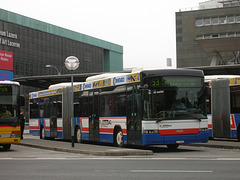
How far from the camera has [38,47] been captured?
9819cm

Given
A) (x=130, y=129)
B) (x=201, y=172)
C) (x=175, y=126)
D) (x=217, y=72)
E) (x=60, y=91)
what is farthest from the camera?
(x=217, y=72)

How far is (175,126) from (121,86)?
3.26 metres

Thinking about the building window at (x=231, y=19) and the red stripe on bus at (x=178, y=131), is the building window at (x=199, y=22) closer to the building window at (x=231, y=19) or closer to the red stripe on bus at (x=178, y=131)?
the building window at (x=231, y=19)

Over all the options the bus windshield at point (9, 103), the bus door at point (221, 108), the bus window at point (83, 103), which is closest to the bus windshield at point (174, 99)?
the bus door at point (221, 108)

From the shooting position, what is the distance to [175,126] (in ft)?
53.9

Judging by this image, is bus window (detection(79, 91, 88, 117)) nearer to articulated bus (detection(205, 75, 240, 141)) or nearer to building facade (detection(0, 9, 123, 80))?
articulated bus (detection(205, 75, 240, 141))

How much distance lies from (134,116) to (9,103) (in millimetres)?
5119

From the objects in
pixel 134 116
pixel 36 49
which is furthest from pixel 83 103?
pixel 36 49

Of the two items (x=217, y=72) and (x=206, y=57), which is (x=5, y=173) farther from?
(x=206, y=57)

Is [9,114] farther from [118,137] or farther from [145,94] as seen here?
[145,94]

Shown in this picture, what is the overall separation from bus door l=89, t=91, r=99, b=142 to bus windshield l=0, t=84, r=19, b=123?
3514 millimetres

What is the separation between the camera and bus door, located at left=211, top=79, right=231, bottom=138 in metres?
21.9

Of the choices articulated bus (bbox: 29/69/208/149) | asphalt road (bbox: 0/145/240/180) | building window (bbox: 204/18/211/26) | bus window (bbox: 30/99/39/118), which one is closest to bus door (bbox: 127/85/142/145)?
articulated bus (bbox: 29/69/208/149)

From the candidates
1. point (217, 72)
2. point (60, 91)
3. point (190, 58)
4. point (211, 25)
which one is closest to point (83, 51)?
point (190, 58)
